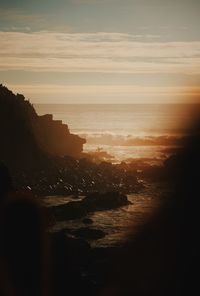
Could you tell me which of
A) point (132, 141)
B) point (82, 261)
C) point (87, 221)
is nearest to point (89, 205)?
point (87, 221)

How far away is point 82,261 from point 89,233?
8563 millimetres

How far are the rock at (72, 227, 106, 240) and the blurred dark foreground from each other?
10.3 feet

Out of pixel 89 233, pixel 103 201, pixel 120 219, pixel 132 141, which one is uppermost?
pixel 132 141

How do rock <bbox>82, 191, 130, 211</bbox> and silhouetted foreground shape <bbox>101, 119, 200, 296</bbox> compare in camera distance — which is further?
rock <bbox>82, 191, 130, 211</bbox>

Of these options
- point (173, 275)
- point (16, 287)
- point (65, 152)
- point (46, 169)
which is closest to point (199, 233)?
point (173, 275)

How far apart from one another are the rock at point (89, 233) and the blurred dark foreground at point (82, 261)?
123 inches

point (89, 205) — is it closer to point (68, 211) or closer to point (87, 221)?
point (68, 211)

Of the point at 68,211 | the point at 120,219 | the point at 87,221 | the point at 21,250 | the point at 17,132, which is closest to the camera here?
the point at 21,250

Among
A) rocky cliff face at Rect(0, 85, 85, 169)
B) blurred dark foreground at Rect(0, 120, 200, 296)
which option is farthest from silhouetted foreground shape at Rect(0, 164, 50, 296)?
rocky cliff face at Rect(0, 85, 85, 169)

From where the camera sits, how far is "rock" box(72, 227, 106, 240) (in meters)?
44.8

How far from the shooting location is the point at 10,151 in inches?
3063

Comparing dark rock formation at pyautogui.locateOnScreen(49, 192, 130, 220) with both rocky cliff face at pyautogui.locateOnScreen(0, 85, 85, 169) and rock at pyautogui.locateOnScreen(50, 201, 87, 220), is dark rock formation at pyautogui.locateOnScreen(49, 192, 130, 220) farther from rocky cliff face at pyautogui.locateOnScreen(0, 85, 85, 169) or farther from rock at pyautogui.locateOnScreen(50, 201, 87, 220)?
rocky cliff face at pyautogui.locateOnScreen(0, 85, 85, 169)

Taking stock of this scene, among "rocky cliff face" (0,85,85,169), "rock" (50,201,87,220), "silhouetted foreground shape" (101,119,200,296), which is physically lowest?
"silhouetted foreground shape" (101,119,200,296)

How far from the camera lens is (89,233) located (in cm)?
4538
